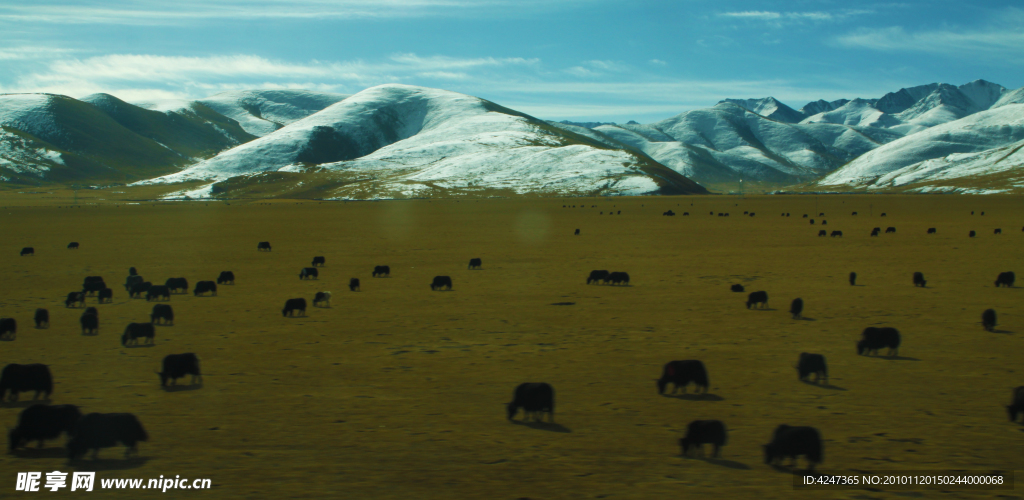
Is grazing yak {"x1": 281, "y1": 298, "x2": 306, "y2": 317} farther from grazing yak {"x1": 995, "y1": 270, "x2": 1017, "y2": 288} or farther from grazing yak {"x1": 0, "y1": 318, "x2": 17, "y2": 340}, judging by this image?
grazing yak {"x1": 995, "y1": 270, "x2": 1017, "y2": 288}

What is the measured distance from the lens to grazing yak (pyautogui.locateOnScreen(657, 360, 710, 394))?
41.6 feet

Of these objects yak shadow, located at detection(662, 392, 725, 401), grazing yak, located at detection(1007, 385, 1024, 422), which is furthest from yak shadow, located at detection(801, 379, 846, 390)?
grazing yak, located at detection(1007, 385, 1024, 422)

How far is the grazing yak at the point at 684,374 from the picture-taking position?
12688mm

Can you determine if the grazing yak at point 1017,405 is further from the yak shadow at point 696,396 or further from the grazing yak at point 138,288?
the grazing yak at point 138,288

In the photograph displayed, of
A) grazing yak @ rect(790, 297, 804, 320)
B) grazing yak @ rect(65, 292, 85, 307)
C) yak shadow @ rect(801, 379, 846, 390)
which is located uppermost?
grazing yak @ rect(790, 297, 804, 320)

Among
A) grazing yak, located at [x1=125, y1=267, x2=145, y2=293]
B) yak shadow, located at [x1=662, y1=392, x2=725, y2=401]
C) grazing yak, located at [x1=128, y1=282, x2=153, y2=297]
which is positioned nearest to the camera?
yak shadow, located at [x1=662, y1=392, x2=725, y2=401]

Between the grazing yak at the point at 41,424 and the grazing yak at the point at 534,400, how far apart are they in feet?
20.7

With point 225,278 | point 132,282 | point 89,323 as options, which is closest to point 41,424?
point 89,323

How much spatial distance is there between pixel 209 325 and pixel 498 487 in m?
14.0

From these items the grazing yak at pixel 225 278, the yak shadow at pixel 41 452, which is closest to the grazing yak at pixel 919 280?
the grazing yak at pixel 225 278

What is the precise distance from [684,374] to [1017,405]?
16.4 feet

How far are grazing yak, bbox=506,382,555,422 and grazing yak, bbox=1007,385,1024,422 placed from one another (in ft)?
23.0

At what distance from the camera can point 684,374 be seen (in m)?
12.7

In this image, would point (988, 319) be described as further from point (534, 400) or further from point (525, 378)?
point (534, 400)
